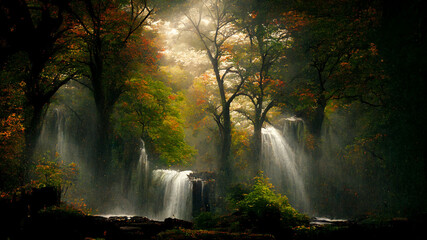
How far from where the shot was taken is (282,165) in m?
28.4

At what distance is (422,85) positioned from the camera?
8602 mm

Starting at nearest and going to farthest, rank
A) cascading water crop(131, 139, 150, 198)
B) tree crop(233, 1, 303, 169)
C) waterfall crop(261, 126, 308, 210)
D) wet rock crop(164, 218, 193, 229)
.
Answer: wet rock crop(164, 218, 193, 229), tree crop(233, 1, 303, 169), cascading water crop(131, 139, 150, 198), waterfall crop(261, 126, 308, 210)

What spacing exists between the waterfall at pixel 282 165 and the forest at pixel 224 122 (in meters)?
0.13

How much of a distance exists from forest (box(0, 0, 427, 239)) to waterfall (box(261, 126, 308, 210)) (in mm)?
135

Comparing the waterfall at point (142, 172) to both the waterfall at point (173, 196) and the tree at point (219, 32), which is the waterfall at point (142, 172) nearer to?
the waterfall at point (173, 196)

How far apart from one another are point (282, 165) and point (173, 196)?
1111cm

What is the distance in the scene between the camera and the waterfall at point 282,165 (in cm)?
2584

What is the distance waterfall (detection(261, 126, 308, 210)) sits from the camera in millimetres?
25844

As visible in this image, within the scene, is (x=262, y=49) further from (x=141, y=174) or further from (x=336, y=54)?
(x=141, y=174)

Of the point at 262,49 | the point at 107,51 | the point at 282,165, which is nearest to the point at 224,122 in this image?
the point at 262,49

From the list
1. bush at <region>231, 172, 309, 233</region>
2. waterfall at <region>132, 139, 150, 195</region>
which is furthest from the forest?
waterfall at <region>132, 139, 150, 195</region>

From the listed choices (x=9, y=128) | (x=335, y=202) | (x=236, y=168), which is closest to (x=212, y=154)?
(x=236, y=168)

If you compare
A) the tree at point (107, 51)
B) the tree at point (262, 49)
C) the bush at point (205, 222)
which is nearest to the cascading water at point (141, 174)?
the tree at point (107, 51)

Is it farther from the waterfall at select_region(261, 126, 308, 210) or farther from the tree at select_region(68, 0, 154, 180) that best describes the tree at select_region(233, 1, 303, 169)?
the tree at select_region(68, 0, 154, 180)
